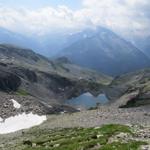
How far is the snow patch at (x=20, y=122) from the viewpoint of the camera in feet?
381

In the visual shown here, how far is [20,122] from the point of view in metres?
125

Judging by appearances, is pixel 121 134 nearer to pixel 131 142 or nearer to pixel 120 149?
pixel 131 142

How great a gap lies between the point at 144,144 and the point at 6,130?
272 feet

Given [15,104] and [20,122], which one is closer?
[20,122]

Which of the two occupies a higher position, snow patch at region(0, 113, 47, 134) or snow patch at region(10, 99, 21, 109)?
snow patch at region(10, 99, 21, 109)

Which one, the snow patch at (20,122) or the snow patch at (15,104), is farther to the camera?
the snow patch at (15,104)

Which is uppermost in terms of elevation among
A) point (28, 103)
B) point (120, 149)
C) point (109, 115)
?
point (28, 103)

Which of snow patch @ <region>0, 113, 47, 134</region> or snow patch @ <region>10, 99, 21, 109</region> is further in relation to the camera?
snow patch @ <region>10, 99, 21, 109</region>

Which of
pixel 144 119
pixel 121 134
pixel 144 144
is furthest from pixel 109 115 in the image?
pixel 144 144

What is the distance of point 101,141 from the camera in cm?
4006

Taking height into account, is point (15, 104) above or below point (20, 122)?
above

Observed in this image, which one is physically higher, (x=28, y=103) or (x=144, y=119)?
(x=28, y=103)

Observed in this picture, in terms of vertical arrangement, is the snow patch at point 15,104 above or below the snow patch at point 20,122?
above

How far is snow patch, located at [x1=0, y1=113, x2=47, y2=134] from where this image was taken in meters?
116
